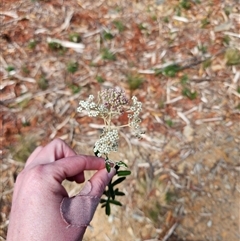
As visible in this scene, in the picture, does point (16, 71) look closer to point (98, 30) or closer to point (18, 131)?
point (18, 131)

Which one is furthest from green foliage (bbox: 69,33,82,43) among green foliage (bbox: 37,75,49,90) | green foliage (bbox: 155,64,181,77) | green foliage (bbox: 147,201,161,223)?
green foliage (bbox: 147,201,161,223)

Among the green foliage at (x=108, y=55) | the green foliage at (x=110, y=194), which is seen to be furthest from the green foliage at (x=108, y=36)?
the green foliage at (x=110, y=194)

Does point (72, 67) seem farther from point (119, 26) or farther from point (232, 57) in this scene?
point (232, 57)

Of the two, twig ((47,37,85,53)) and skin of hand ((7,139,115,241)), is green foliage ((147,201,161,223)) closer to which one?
skin of hand ((7,139,115,241))

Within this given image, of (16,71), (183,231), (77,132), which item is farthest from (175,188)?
(16,71)

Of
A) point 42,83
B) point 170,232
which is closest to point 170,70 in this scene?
point 42,83

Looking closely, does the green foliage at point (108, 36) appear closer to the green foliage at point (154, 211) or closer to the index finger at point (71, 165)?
the green foliage at point (154, 211)
